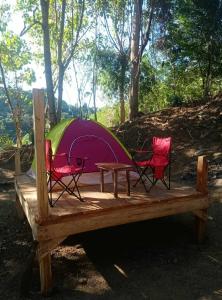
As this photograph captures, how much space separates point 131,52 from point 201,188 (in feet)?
28.0

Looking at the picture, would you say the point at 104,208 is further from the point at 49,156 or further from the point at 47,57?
the point at 47,57

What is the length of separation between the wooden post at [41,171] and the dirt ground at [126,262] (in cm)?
17

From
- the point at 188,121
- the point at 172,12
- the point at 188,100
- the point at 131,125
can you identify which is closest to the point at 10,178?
the point at 131,125

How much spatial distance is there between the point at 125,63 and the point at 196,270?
11060 millimetres

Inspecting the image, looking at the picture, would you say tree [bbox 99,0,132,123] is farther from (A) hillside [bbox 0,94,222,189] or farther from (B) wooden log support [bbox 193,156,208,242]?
(B) wooden log support [bbox 193,156,208,242]

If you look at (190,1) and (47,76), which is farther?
(190,1)

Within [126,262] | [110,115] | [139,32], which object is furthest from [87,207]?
[110,115]

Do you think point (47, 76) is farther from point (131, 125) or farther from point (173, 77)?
point (173, 77)

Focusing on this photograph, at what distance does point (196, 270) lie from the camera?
12.6 ft

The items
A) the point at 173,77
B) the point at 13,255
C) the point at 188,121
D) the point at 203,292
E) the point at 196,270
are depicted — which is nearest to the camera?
the point at 203,292

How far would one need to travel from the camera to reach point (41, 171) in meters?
3.32

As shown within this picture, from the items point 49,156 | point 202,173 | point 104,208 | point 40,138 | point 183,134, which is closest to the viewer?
point 40,138

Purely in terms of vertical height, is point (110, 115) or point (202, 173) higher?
point (110, 115)

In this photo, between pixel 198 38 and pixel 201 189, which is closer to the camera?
pixel 201 189
